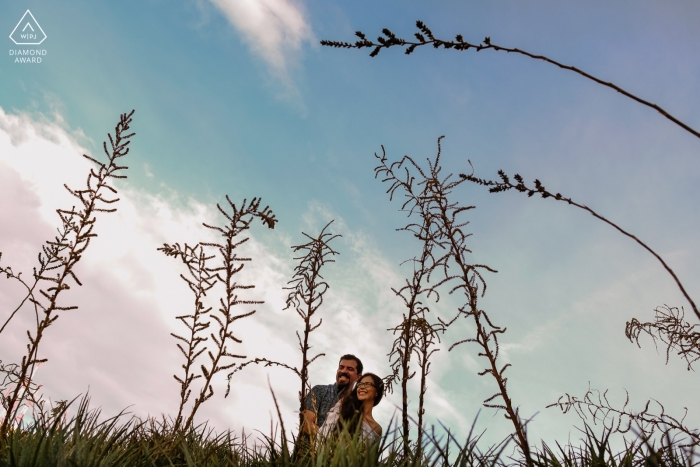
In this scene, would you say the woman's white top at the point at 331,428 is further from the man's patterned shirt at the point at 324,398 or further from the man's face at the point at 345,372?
the man's patterned shirt at the point at 324,398

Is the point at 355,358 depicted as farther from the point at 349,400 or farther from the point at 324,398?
the point at 349,400

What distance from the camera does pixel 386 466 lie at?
2982mm

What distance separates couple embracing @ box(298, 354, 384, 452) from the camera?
4527 mm

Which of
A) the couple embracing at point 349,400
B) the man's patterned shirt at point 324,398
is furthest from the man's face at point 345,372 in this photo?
the man's patterned shirt at point 324,398

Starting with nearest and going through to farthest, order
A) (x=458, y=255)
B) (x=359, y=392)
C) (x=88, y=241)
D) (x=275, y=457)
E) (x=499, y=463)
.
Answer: (x=458, y=255), (x=499, y=463), (x=275, y=457), (x=88, y=241), (x=359, y=392)

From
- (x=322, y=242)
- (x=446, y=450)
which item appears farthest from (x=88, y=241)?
(x=446, y=450)

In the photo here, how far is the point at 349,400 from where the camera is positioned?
19.4 feet

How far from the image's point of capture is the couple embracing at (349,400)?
4527 mm

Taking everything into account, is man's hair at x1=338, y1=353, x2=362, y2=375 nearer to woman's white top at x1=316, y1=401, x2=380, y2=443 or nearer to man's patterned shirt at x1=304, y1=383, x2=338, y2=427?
man's patterned shirt at x1=304, y1=383, x2=338, y2=427

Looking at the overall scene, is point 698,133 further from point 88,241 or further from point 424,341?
point 88,241

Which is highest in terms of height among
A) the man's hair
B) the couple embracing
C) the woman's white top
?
the man's hair

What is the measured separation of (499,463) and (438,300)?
4.08ft

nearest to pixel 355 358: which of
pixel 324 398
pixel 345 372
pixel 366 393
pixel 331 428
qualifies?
pixel 345 372

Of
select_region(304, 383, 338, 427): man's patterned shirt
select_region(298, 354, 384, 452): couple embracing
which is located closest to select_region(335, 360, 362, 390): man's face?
select_region(298, 354, 384, 452): couple embracing
